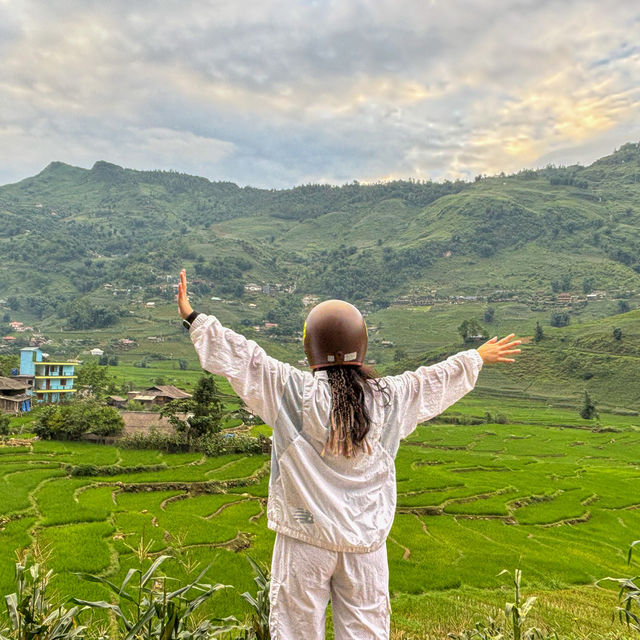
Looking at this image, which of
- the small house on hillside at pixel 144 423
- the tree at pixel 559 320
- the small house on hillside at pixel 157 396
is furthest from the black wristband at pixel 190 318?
the tree at pixel 559 320

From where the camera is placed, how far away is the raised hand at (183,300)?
2355mm

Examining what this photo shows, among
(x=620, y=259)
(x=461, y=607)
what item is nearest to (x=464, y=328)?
(x=461, y=607)

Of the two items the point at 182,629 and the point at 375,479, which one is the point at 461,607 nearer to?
the point at 182,629

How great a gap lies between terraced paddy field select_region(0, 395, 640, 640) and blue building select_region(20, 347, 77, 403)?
17.8 meters

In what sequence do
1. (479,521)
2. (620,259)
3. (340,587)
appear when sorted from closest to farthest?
(340,587), (479,521), (620,259)

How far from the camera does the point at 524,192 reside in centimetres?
17388

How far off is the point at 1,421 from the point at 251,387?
27.9 metres

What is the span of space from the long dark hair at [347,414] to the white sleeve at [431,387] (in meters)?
0.23

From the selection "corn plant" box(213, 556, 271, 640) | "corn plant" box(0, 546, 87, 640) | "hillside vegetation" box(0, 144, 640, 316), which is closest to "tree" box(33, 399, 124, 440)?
"corn plant" box(0, 546, 87, 640)

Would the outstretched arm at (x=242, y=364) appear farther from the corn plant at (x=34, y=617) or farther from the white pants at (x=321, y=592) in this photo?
the corn plant at (x=34, y=617)

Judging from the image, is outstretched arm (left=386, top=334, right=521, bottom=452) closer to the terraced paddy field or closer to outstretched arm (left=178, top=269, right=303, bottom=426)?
outstretched arm (left=178, top=269, right=303, bottom=426)

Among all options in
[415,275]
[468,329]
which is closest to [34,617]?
[468,329]

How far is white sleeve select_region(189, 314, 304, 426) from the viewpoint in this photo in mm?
2209

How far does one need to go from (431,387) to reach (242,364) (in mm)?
980
